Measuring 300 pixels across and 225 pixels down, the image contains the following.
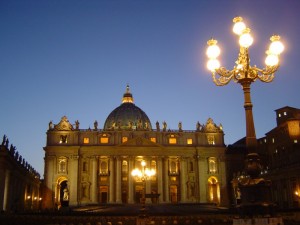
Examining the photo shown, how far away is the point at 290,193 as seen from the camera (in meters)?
56.8

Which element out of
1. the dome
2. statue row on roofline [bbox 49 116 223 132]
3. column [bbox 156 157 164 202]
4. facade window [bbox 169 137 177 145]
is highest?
the dome

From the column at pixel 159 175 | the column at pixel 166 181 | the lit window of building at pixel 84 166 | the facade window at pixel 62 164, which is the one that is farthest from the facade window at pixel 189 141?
the facade window at pixel 62 164

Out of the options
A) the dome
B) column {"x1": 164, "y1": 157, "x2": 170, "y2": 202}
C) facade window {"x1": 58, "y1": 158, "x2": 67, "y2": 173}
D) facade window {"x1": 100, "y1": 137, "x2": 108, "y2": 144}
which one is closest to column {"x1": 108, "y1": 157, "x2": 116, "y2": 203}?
facade window {"x1": 100, "y1": 137, "x2": 108, "y2": 144}

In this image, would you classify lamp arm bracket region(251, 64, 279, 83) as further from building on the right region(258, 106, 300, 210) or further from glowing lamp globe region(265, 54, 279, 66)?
building on the right region(258, 106, 300, 210)

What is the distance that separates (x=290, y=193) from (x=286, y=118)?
16.0 meters

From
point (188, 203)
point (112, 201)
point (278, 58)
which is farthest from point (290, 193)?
point (278, 58)

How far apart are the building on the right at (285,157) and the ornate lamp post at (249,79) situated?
37232 mm

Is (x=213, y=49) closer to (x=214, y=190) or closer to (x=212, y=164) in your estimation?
(x=212, y=164)

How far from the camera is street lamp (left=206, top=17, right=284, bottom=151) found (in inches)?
682

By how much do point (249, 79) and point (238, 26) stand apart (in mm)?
2826

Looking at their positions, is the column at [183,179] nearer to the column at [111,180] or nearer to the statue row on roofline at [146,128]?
the statue row on roofline at [146,128]

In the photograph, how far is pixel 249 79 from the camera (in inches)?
711

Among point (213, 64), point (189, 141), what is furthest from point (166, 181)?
point (213, 64)

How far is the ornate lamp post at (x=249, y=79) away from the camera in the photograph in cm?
1605
